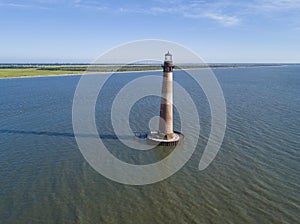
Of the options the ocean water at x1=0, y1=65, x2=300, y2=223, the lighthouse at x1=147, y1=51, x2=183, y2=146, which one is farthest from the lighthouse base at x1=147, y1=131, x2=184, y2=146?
the ocean water at x1=0, y1=65, x2=300, y2=223

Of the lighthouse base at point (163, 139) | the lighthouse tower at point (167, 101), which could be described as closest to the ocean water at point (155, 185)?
the lighthouse base at point (163, 139)

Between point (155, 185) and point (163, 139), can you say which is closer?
point (155, 185)

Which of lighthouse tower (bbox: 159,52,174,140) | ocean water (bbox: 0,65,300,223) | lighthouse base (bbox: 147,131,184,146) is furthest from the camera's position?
lighthouse base (bbox: 147,131,184,146)

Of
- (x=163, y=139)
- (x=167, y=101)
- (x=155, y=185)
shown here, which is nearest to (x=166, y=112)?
(x=167, y=101)

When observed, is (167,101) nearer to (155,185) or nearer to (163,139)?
(163,139)

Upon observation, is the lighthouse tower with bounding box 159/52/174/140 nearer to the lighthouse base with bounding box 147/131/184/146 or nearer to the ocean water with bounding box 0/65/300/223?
the lighthouse base with bounding box 147/131/184/146

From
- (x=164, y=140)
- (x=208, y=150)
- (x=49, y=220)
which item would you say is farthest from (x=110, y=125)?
(x=49, y=220)

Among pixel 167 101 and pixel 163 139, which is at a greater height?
pixel 167 101

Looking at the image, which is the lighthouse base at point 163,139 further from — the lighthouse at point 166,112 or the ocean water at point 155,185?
the ocean water at point 155,185
